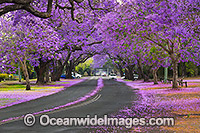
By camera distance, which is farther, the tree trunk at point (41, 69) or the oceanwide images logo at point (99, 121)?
the tree trunk at point (41, 69)

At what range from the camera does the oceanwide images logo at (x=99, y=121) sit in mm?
9387

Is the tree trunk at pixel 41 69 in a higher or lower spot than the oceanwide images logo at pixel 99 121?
higher

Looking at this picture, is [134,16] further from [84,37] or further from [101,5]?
[84,37]

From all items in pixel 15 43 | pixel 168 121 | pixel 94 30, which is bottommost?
pixel 168 121

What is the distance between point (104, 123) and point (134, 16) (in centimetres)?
1367

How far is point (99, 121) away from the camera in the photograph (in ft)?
32.4

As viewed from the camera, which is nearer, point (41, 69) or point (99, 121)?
point (99, 121)

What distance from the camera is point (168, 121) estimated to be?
9961mm

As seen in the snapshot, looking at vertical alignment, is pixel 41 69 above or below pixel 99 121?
above

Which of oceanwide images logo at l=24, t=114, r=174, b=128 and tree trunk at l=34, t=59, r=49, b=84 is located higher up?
tree trunk at l=34, t=59, r=49, b=84

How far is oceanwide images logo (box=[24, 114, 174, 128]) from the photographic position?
9.39 meters

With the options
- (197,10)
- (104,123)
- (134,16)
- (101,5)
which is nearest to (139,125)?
(104,123)

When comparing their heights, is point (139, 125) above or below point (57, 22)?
below

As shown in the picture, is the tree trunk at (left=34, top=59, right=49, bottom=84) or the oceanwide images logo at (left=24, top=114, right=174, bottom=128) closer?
the oceanwide images logo at (left=24, top=114, right=174, bottom=128)
